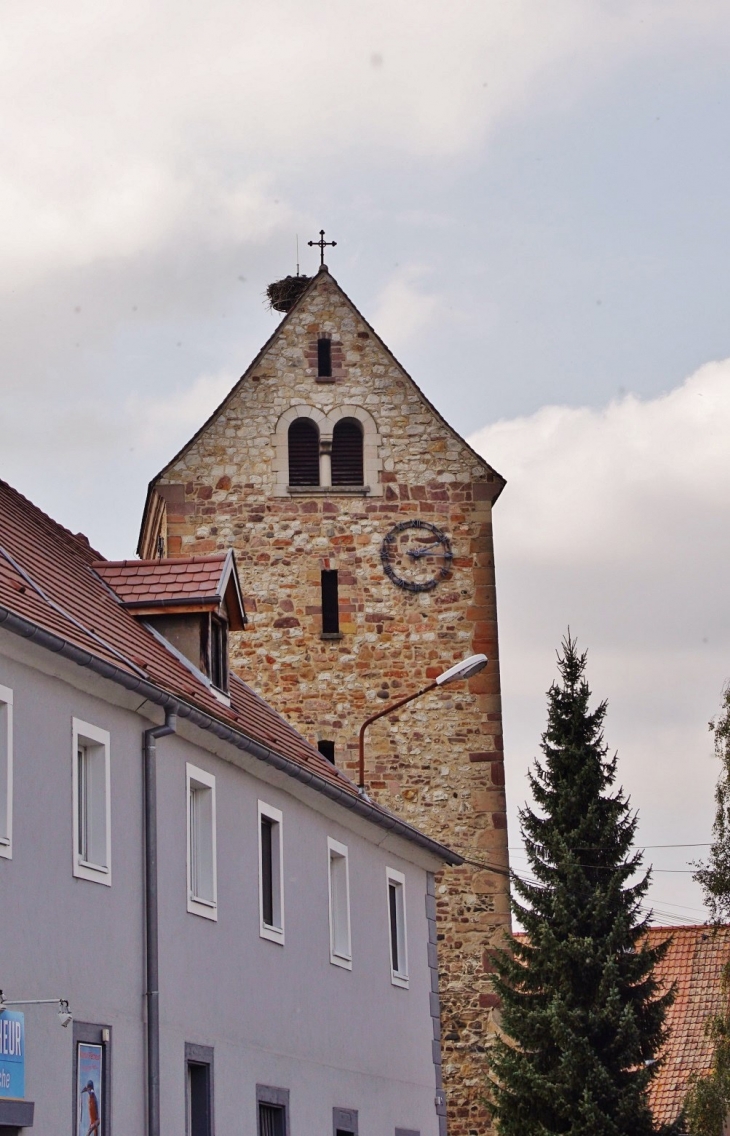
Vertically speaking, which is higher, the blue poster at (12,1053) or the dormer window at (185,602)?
the dormer window at (185,602)

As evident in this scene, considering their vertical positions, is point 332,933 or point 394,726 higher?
point 394,726

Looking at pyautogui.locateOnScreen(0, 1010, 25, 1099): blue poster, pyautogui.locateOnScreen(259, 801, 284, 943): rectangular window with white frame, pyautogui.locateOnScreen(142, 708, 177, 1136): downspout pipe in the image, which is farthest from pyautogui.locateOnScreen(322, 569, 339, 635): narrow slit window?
pyautogui.locateOnScreen(0, 1010, 25, 1099): blue poster

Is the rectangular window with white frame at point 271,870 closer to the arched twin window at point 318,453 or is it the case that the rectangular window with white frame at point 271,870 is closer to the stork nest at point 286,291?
the arched twin window at point 318,453

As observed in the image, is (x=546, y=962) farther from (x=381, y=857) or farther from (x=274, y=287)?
(x=274, y=287)

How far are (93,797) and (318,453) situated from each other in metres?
16.9

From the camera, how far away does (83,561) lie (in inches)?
768

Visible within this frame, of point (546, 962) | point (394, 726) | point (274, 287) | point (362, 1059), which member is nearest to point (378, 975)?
point (362, 1059)

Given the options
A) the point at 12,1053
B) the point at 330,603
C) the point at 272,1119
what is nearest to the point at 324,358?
the point at 330,603

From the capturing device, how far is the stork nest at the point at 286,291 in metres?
32.6

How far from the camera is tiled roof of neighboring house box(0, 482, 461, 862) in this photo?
14086 mm

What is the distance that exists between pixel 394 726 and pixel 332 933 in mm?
10071

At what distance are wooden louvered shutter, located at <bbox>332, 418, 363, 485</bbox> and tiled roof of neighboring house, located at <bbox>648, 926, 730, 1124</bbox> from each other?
10.5 m

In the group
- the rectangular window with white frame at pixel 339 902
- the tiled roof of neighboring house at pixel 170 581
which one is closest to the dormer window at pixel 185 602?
the tiled roof of neighboring house at pixel 170 581

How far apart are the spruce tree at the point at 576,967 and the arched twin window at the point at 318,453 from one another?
14.4ft
